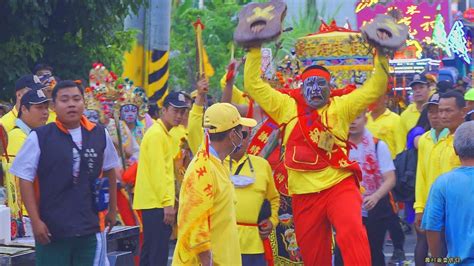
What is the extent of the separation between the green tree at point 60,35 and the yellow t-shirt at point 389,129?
3.41 meters

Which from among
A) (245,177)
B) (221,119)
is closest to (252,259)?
(245,177)

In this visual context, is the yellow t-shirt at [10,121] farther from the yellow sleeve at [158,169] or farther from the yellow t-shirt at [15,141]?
the yellow sleeve at [158,169]

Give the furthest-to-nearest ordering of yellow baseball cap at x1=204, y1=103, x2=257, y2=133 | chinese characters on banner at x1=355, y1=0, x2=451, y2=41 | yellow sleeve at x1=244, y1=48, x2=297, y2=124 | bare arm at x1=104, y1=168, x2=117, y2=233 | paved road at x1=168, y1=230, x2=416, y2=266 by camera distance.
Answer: chinese characters on banner at x1=355, y1=0, x2=451, y2=41 < paved road at x1=168, y1=230, x2=416, y2=266 < yellow sleeve at x1=244, y1=48, x2=297, y2=124 < bare arm at x1=104, y1=168, x2=117, y2=233 < yellow baseball cap at x1=204, y1=103, x2=257, y2=133

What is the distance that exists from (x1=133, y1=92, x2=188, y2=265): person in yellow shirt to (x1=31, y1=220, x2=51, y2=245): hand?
3.02 meters

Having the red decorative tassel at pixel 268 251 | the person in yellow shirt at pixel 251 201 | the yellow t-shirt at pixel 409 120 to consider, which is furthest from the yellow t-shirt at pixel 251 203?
the yellow t-shirt at pixel 409 120

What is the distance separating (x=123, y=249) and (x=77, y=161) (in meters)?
2.15

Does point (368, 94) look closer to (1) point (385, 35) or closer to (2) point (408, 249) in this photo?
(1) point (385, 35)

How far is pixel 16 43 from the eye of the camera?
44.3 feet

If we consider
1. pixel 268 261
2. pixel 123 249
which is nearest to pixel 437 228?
pixel 268 261

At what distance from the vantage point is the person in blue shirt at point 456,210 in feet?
22.1

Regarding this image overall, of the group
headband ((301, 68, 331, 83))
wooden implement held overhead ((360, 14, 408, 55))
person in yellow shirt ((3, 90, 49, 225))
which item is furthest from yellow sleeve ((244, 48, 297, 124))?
person in yellow shirt ((3, 90, 49, 225))

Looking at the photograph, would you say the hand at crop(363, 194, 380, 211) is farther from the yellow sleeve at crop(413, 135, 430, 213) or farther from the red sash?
the red sash

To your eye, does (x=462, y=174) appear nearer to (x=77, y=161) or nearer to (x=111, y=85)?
(x=77, y=161)

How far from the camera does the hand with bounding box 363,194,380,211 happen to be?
10.4m
